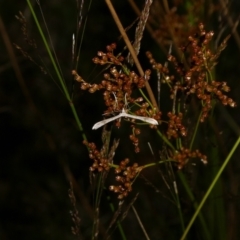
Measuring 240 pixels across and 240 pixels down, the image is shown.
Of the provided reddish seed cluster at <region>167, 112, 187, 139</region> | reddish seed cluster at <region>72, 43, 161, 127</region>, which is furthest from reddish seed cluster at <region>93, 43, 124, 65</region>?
reddish seed cluster at <region>167, 112, 187, 139</region>

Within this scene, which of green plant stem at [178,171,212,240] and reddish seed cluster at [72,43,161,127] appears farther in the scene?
green plant stem at [178,171,212,240]

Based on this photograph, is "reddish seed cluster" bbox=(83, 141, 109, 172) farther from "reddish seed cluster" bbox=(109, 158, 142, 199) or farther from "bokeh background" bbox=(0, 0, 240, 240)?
"bokeh background" bbox=(0, 0, 240, 240)

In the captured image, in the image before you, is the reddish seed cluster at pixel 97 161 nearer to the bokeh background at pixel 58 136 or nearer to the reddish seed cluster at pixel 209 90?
the reddish seed cluster at pixel 209 90

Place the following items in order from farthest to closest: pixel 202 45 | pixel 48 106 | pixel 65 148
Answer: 1. pixel 48 106
2. pixel 65 148
3. pixel 202 45

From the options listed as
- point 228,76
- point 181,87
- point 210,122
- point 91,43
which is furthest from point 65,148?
point 181,87

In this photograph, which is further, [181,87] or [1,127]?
[1,127]

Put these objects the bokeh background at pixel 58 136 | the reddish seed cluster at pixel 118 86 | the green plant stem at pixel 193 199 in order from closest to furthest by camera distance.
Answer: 1. the reddish seed cluster at pixel 118 86
2. the green plant stem at pixel 193 199
3. the bokeh background at pixel 58 136

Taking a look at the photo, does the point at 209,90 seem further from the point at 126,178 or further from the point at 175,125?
the point at 126,178

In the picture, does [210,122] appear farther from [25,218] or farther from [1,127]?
[1,127]

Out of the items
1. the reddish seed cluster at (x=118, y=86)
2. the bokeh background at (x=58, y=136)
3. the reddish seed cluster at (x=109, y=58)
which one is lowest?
the bokeh background at (x=58, y=136)

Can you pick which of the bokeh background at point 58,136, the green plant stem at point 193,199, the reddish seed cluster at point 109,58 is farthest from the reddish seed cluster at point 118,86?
the bokeh background at point 58,136

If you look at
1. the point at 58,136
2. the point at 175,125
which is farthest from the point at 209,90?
the point at 58,136
